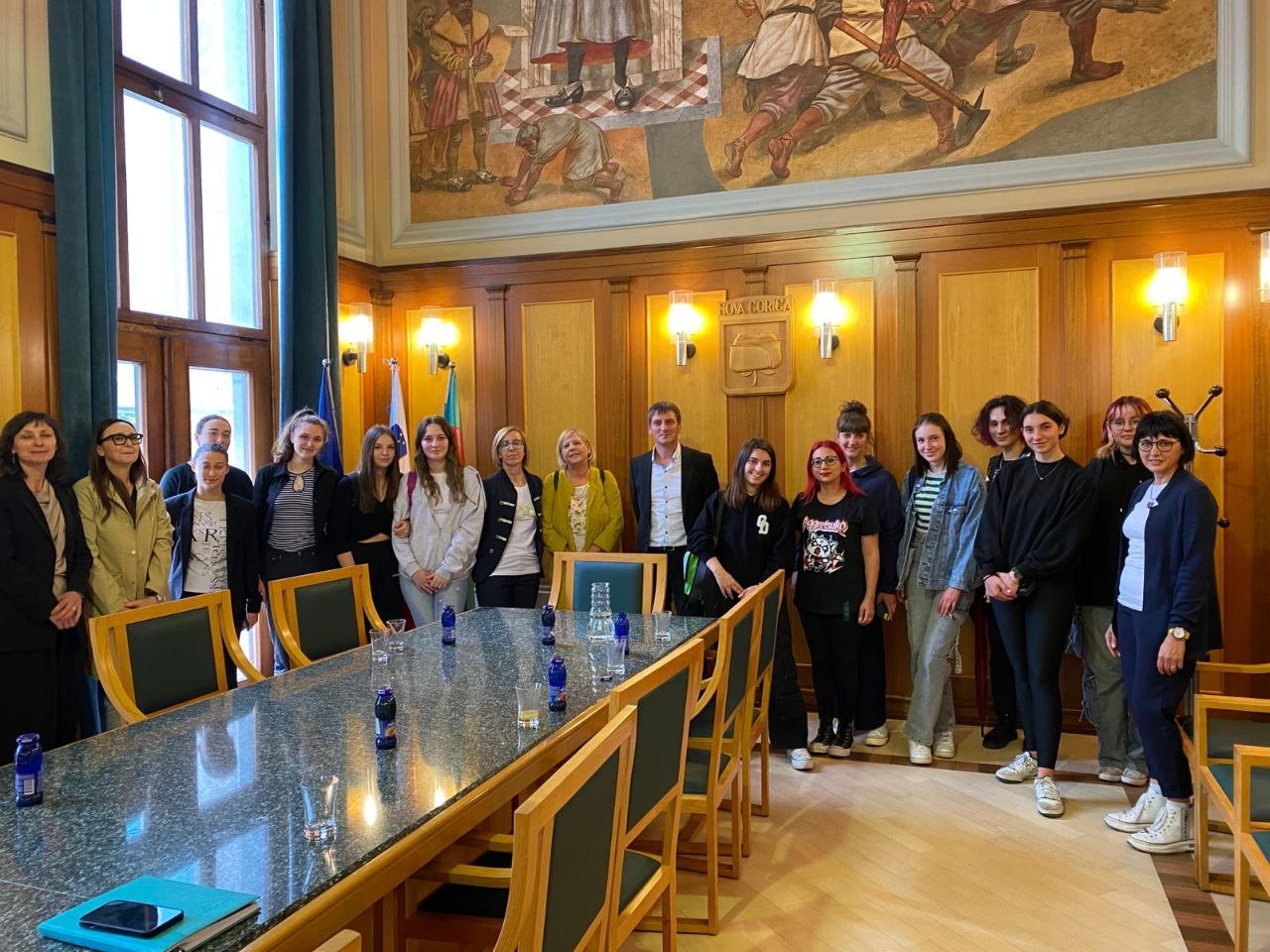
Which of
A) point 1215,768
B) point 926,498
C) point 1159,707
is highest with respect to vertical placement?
point 926,498

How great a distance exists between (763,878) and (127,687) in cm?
217

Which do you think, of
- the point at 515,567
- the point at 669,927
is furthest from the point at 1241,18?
the point at 669,927

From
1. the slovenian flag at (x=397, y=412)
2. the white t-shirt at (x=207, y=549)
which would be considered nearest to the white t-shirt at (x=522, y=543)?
the slovenian flag at (x=397, y=412)

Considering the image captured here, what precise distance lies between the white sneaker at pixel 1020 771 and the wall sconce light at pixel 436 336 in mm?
4055

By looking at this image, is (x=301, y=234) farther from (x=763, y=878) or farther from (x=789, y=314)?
(x=763, y=878)

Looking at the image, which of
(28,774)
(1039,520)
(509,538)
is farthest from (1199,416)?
(28,774)

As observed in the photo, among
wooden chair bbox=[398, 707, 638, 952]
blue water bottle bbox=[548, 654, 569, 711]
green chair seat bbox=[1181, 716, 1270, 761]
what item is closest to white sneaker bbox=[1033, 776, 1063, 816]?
green chair seat bbox=[1181, 716, 1270, 761]

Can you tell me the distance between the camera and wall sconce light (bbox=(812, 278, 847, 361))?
5098 millimetres

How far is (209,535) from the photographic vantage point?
4.04 meters

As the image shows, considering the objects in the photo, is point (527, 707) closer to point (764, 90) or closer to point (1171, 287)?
point (1171, 287)

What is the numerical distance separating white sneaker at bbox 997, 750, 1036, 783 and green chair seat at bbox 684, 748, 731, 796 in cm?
167

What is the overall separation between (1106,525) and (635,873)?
2.82 metres

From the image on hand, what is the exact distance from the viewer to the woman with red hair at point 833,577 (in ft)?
14.1

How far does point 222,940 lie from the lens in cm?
129
